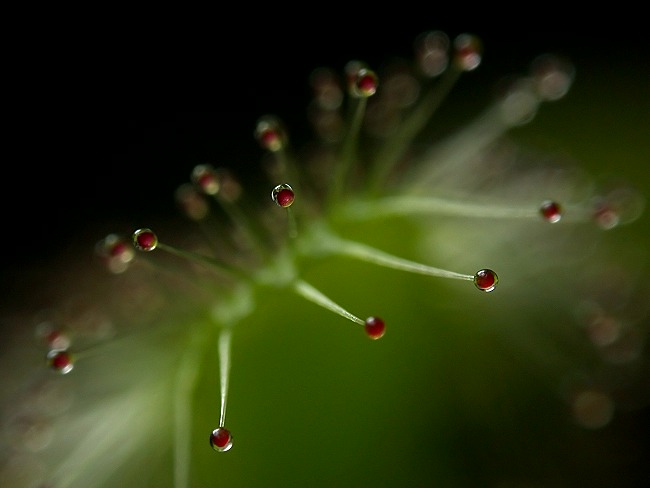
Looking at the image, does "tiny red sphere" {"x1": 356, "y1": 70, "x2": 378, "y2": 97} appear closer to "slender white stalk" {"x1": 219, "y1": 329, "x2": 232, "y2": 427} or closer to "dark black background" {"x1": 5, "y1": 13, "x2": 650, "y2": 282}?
"slender white stalk" {"x1": 219, "y1": 329, "x2": 232, "y2": 427}

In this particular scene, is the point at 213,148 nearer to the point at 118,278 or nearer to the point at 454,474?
the point at 118,278

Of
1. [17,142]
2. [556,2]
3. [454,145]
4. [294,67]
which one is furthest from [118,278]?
[556,2]

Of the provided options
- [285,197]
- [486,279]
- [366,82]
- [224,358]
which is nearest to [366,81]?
[366,82]

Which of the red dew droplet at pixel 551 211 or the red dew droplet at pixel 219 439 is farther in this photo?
the red dew droplet at pixel 551 211

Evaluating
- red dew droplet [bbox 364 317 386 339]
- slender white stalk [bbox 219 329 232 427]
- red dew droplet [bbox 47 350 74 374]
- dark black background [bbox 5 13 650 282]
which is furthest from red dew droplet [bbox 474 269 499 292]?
dark black background [bbox 5 13 650 282]

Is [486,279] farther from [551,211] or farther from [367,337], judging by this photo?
[367,337]

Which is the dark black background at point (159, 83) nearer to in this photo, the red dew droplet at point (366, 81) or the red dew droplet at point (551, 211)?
the red dew droplet at point (366, 81)

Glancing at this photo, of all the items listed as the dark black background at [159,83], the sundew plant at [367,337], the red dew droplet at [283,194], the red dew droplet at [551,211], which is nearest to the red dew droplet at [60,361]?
the sundew plant at [367,337]
